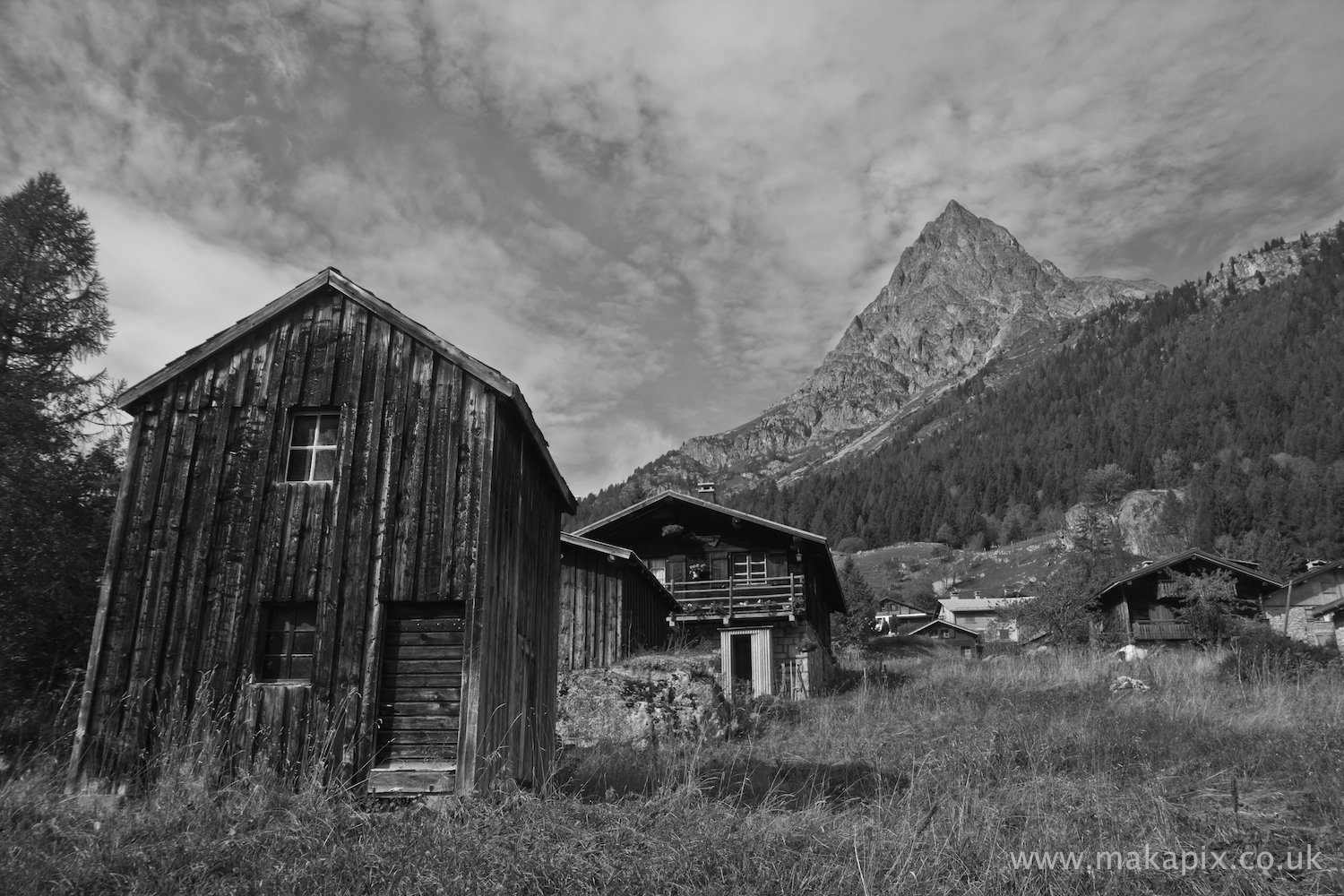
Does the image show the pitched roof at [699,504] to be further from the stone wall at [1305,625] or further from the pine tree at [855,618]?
the stone wall at [1305,625]

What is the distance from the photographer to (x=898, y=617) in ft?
285

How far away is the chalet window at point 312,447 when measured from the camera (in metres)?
11.6

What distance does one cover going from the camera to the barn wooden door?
10.2 meters

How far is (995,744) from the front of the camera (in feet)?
44.5

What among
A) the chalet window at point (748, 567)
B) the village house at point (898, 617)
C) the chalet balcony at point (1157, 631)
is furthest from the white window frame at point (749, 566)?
the village house at point (898, 617)

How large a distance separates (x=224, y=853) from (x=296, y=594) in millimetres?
4343

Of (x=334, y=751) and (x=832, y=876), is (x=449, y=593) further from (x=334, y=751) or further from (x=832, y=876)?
(x=832, y=876)

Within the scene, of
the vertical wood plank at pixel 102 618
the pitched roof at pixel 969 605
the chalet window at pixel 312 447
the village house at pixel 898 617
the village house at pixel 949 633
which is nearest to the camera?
the vertical wood plank at pixel 102 618

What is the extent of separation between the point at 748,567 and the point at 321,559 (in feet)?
74.2

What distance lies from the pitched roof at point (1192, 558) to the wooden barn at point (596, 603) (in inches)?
1144

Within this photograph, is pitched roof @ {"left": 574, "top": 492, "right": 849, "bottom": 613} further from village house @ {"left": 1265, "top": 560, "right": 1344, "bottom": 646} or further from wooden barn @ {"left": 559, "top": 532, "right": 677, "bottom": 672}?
village house @ {"left": 1265, "top": 560, "right": 1344, "bottom": 646}

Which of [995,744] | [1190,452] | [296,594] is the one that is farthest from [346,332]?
[1190,452]

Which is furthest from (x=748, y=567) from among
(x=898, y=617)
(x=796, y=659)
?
(x=898, y=617)

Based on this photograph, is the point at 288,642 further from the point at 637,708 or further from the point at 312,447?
the point at 637,708
